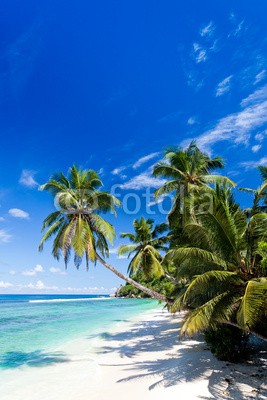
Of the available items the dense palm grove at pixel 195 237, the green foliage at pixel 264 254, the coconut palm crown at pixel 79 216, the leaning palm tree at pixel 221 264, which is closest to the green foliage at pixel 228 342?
the dense palm grove at pixel 195 237

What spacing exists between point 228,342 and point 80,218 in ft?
24.0

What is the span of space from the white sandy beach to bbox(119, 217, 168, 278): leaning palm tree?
228 inches

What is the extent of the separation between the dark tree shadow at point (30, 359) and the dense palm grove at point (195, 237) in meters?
4.05

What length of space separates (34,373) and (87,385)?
9.28 feet

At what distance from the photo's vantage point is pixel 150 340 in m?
14.7

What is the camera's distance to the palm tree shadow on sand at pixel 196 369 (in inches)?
280

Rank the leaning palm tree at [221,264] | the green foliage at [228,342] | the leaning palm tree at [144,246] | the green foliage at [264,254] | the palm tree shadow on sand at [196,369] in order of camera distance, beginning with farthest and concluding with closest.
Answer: the leaning palm tree at [144,246] < the green foliage at [228,342] < the palm tree shadow on sand at [196,369] < the leaning palm tree at [221,264] < the green foliage at [264,254]

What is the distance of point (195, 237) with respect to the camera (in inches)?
320

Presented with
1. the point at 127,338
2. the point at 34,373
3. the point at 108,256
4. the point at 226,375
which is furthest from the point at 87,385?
the point at 127,338

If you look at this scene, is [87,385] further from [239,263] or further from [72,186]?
[72,186]

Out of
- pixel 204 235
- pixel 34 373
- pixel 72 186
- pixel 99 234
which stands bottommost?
pixel 34 373

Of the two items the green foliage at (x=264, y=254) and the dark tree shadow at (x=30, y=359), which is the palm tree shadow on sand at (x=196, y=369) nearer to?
the dark tree shadow at (x=30, y=359)

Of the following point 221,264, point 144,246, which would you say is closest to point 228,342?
point 221,264

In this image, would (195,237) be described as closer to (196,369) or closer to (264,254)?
(264,254)
